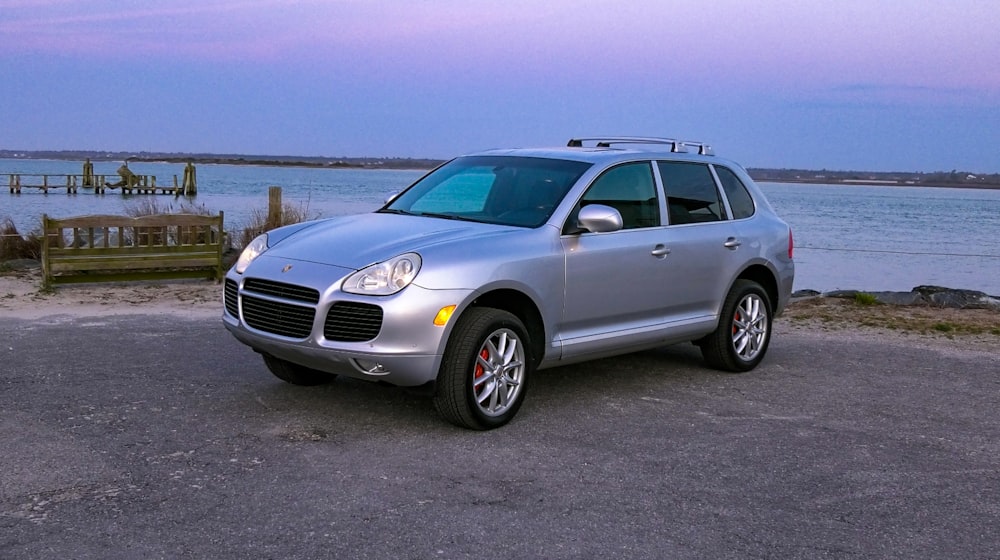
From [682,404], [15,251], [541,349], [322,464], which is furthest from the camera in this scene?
[15,251]

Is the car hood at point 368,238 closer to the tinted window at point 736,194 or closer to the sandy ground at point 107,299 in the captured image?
the tinted window at point 736,194

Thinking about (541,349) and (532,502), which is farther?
(541,349)

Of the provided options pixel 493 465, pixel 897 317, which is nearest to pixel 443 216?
pixel 493 465

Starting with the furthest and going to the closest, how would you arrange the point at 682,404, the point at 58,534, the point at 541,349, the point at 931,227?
the point at 931,227, the point at 682,404, the point at 541,349, the point at 58,534

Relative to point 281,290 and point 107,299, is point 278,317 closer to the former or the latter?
point 281,290

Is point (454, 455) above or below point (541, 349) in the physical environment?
below

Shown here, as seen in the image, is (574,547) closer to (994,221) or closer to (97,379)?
(97,379)

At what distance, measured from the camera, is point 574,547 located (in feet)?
14.8

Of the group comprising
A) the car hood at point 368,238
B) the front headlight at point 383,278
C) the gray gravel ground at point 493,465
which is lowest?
the gray gravel ground at point 493,465

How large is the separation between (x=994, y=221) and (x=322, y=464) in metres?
60.4

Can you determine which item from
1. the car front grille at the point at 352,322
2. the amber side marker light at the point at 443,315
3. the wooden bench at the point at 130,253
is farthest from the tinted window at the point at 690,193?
the wooden bench at the point at 130,253

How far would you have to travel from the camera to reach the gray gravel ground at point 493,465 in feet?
15.0

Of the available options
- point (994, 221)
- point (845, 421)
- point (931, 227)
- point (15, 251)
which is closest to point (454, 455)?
point (845, 421)

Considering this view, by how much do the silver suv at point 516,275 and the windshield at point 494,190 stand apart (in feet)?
0.05
